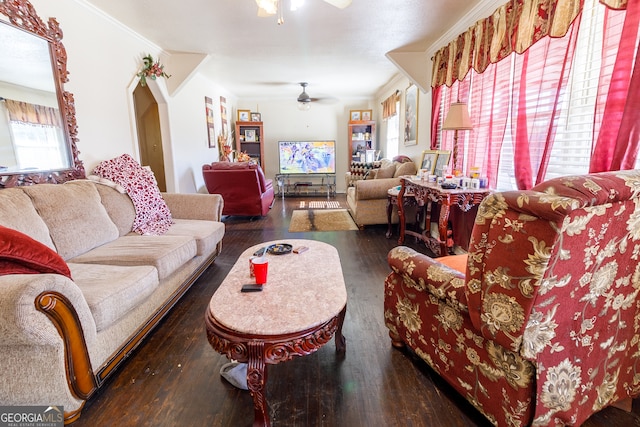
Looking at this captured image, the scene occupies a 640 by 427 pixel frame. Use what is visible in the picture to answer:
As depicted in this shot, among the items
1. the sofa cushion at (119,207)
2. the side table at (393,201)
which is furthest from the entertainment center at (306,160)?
the sofa cushion at (119,207)

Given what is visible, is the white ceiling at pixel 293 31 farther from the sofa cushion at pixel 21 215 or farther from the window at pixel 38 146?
the sofa cushion at pixel 21 215

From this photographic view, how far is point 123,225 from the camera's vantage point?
250cm

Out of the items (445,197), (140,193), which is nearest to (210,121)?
(140,193)

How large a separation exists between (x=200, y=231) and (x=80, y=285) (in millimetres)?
1122

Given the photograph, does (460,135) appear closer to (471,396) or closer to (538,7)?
(538,7)

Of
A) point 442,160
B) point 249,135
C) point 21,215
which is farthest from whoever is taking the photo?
point 249,135

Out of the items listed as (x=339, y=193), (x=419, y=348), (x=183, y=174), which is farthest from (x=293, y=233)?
(x=339, y=193)

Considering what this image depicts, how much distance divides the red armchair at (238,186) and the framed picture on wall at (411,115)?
94.0 inches

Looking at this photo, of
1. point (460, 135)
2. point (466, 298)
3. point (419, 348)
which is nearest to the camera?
point (466, 298)

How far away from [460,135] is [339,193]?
15.3 ft

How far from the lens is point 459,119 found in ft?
8.79

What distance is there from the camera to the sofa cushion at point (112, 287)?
1.39 meters

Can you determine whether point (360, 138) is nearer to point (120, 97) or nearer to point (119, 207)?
point (120, 97)

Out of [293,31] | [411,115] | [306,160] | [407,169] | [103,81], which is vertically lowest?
[407,169]
